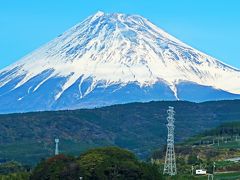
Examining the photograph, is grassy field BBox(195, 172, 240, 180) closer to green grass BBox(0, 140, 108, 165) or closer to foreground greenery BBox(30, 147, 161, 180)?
foreground greenery BBox(30, 147, 161, 180)

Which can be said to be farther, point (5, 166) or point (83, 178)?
point (5, 166)

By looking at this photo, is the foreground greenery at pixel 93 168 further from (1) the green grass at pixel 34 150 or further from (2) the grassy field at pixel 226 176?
(1) the green grass at pixel 34 150

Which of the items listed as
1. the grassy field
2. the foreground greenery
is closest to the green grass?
the grassy field

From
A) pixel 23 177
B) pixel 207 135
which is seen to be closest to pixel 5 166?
pixel 23 177

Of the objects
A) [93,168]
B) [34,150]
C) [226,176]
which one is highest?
[34,150]

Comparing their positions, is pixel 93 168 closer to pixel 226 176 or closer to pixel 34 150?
pixel 226 176

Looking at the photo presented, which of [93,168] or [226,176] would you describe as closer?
[93,168]

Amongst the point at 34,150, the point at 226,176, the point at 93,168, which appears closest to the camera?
the point at 93,168

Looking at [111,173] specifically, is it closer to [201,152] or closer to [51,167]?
[51,167]

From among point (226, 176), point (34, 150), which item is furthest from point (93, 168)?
point (34, 150)

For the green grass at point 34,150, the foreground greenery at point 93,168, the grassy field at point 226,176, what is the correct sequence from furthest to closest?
the green grass at point 34,150 < the grassy field at point 226,176 < the foreground greenery at point 93,168

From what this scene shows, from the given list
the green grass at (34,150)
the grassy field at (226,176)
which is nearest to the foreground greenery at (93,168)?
the grassy field at (226,176)
